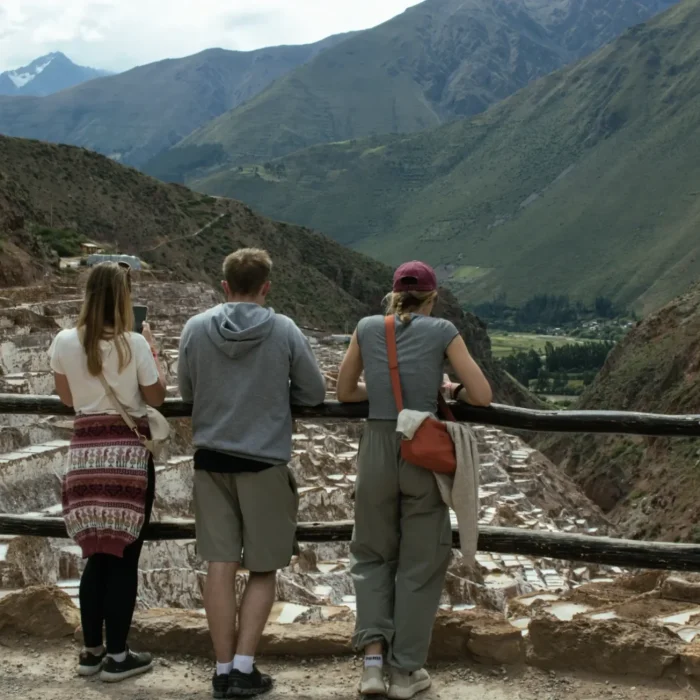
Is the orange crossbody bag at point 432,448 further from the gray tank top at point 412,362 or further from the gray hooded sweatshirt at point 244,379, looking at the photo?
the gray hooded sweatshirt at point 244,379

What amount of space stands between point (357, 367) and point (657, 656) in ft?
6.63

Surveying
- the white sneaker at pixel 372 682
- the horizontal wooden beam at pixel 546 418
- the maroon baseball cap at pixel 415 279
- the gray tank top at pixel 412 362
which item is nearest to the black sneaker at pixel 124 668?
the white sneaker at pixel 372 682

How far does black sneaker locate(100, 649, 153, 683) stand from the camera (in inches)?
194

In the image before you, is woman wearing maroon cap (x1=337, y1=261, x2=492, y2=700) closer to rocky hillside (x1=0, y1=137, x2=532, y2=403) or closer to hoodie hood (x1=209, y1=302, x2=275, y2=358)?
hoodie hood (x1=209, y1=302, x2=275, y2=358)

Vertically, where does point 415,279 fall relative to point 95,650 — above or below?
above

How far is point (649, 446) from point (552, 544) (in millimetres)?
31700

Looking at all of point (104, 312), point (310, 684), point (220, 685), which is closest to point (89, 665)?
point (220, 685)

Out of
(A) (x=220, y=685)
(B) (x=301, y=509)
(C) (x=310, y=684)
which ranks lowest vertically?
(B) (x=301, y=509)

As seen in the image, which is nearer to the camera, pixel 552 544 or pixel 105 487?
pixel 105 487

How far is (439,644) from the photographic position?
516 cm

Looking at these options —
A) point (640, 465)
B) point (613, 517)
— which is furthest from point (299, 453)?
point (640, 465)

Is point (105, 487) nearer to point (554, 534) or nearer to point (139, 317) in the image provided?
point (139, 317)

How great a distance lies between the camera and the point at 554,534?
5438 millimetres

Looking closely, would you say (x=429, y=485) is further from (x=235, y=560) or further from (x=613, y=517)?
(x=613, y=517)
